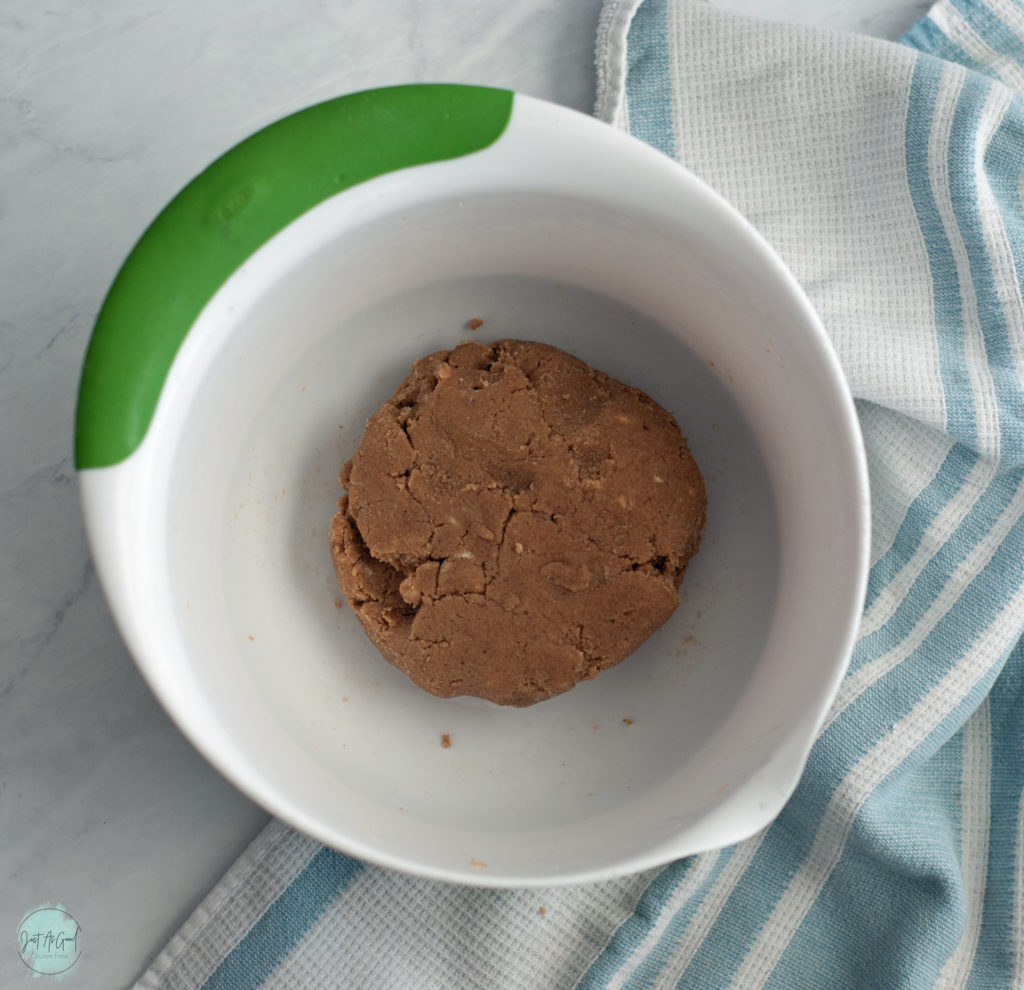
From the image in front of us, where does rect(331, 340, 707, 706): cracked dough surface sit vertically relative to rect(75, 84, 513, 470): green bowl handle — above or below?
below

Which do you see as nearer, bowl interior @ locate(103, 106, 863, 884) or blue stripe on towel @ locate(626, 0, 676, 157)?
bowl interior @ locate(103, 106, 863, 884)

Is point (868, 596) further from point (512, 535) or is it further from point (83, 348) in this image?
point (83, 348)

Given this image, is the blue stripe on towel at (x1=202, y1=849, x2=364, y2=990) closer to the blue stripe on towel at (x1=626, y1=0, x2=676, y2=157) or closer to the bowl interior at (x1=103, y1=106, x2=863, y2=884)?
the bowl interior at (x1=103, y1=106, x2=863, y2=884)

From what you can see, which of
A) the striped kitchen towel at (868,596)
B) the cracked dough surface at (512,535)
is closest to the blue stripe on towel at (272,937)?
the striped kitchen towel at (868,596)

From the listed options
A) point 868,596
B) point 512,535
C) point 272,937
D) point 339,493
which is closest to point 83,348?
point 339,493

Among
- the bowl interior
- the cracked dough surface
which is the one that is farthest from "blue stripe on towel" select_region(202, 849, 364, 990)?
the cracked dough surface

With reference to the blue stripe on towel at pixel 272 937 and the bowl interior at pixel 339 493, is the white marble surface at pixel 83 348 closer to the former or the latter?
the blue stripe on towel at pixel 272 937
